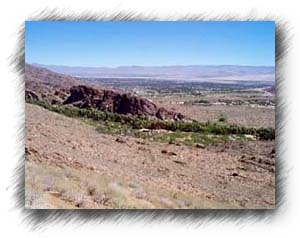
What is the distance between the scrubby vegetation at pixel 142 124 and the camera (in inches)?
291

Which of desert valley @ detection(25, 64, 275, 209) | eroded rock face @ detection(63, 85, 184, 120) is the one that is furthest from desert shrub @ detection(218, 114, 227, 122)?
eroded rock face @ detection(63, 85, 184, 120)

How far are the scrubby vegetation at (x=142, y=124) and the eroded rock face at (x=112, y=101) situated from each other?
0.04 m

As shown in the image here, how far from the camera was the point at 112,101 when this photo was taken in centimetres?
744

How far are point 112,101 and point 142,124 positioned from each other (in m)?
0.29

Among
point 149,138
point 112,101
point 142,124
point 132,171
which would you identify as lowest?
point 132,171

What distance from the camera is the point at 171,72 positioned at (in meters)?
7.44

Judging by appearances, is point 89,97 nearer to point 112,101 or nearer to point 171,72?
point 112,101

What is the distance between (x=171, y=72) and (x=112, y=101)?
498 millimetres

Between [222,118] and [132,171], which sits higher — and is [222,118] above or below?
above

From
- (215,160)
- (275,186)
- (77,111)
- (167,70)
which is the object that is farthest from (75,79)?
(275,186)

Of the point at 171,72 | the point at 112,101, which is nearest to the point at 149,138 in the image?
the point at 112,101

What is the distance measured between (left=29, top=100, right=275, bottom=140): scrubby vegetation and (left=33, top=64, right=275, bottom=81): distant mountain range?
281 millimetres

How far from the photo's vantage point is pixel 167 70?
743 centimetres

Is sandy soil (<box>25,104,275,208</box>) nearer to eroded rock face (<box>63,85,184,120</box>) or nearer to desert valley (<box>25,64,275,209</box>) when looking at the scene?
desert valley (<box>25,64,275,209</box>)
